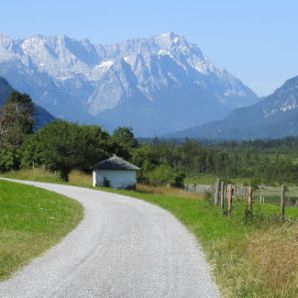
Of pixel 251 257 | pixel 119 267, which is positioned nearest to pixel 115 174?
pixel 251 257

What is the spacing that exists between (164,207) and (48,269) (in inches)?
798

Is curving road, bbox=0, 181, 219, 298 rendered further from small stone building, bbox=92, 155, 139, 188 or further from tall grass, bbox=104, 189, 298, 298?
small stone building, bbox=92, 155, 139, 188

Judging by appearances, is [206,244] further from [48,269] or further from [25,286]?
[25,286]

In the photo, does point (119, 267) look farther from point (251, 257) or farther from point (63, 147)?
point (63, 147)

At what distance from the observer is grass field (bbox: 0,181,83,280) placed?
52.9 feet

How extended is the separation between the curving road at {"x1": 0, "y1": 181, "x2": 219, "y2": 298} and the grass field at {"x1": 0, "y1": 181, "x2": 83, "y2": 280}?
14.8 inches

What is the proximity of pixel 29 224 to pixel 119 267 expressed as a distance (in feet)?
27.0

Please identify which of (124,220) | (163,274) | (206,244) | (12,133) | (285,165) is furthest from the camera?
(285,165)

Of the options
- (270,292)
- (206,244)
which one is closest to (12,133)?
(206,244)

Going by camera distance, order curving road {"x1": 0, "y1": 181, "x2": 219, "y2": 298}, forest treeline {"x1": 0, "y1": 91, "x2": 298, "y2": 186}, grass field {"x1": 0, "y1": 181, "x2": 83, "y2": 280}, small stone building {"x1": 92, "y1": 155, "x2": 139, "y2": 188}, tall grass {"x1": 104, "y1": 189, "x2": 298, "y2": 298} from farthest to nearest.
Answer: small stone building {"x1": 92, "y1": 155, "x2": 139, "y2": 188} → forest treeline {"x1": 0, "y1": 91, "x2": 298, "y2": 186} → grass field {"x1": 0, "y1": 181, "x2": 83, "y2": 280} → tall grass {"x1": 104, "y1": 189, "x2": 298, "y2": 298} → curving road {"x1": 0, "y1": 181, "x2": 219, "y2": 298}

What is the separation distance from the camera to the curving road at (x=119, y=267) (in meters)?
12.5

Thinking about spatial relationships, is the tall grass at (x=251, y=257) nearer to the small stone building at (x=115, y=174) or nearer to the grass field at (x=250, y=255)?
the grass field at (x=250, y=255)

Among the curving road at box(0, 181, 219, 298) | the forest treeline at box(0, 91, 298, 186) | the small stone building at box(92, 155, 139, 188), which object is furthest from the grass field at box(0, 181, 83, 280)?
the small stone building at box(92, 155, 139, 188)

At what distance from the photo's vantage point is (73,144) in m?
64.0
